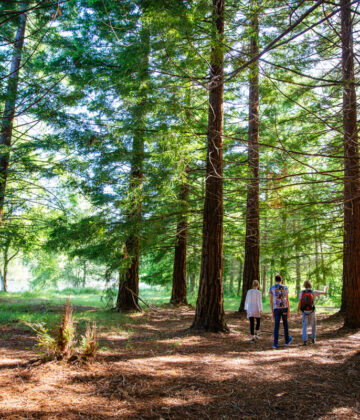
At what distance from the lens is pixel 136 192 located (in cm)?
916

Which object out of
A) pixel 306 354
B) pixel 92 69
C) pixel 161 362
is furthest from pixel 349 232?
pixel 92 69

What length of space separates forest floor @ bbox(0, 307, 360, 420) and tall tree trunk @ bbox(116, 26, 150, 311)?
369 cm

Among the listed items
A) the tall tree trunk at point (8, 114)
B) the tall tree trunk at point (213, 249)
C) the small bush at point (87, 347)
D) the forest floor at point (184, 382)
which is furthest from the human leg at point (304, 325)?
the tall tree trunk at point (8, 114)

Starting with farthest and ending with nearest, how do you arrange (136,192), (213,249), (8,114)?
1. (8,114)
2. (136,192)
3. (213,249)

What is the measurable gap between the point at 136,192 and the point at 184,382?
18.7 feet

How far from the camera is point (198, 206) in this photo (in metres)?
11.7

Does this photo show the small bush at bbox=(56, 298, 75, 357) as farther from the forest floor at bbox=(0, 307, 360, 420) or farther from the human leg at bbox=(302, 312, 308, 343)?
the human leg at bbox=(302, 312, 308, 343)

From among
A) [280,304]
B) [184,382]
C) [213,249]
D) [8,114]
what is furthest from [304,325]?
[8,114]

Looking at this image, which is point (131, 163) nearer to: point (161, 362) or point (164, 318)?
point (164, 318)

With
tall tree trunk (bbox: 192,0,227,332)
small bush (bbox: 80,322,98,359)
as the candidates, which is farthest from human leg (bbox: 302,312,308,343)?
small bush (bbox: 80,322,98,359)

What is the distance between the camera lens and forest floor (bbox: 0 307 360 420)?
3.52 meters

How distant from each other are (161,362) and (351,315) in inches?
224

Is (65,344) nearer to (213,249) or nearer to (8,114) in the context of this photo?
(213,249)

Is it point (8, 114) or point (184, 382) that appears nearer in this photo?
point (184, 382)
